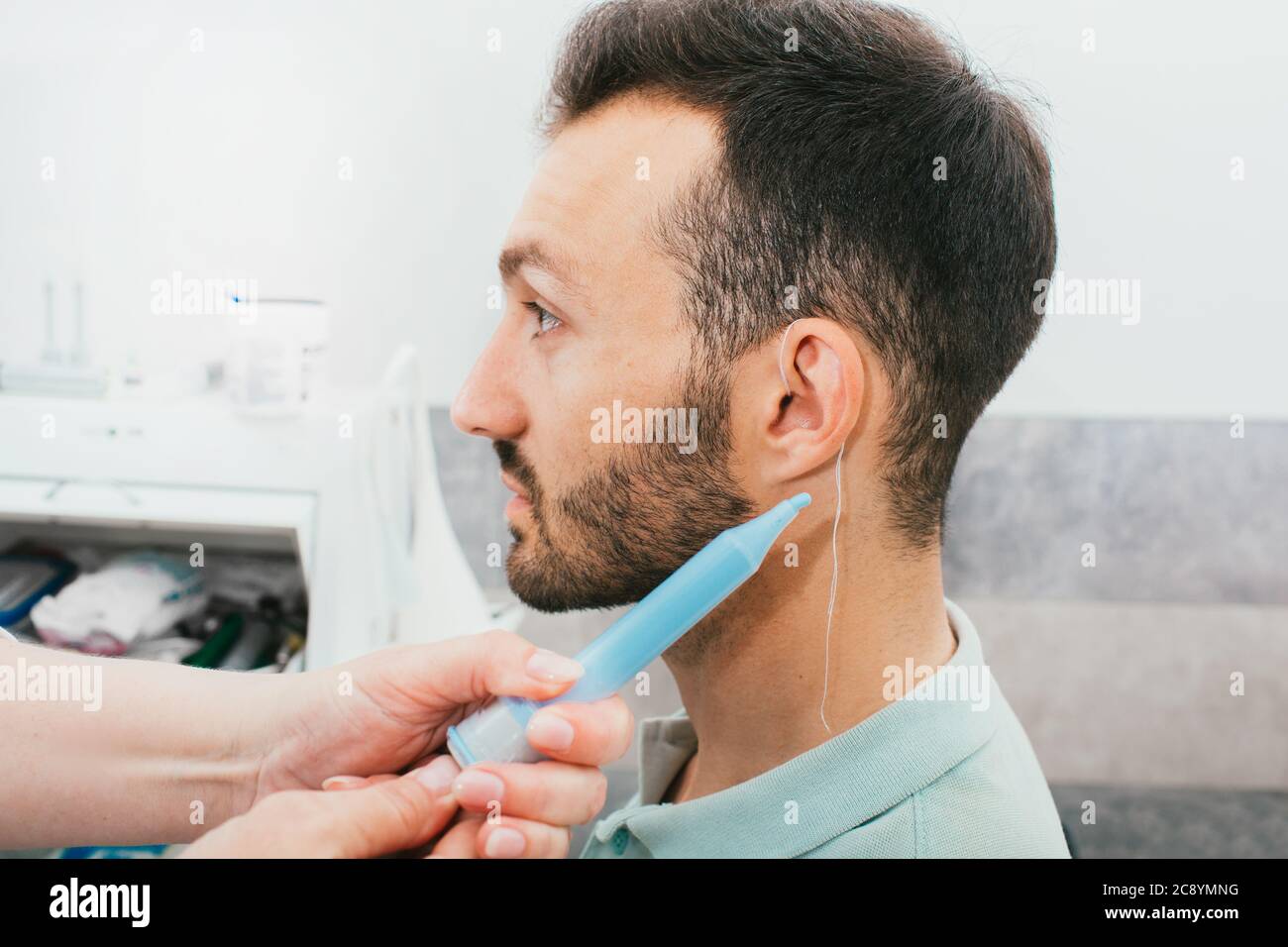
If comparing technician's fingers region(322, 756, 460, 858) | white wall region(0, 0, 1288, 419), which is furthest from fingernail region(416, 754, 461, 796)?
white wall region(0, 0, 1288, 419)

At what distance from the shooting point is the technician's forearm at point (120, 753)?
62cm

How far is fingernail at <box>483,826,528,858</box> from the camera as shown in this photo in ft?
1.55

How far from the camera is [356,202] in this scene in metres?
1.84

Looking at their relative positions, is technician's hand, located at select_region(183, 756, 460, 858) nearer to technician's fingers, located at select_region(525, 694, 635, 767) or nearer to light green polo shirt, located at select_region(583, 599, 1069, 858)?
technician's fingers, located at select_region(525, 694, 635, 767)

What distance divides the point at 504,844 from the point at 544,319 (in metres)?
0.40

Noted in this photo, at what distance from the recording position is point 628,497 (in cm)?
71

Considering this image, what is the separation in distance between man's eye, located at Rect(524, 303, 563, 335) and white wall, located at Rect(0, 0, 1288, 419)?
996mm

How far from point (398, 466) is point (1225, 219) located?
4.66ft

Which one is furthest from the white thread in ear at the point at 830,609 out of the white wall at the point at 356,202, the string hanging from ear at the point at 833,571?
the white wall at the point at 356,202

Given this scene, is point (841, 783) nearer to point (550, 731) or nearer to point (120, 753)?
point (550, 731)

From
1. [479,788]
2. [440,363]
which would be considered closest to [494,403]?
[479,788]

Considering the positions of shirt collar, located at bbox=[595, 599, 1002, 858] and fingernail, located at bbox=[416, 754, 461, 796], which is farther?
shirt collar, located at bbox=[595, 599, 1002, 858]

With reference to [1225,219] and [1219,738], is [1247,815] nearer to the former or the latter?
[1219,738]

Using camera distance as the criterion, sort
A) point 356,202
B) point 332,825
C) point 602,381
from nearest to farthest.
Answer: point 332,825, point 602,381, point 356,202
